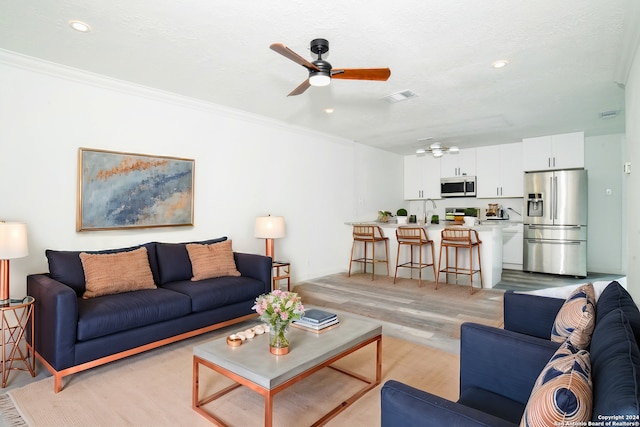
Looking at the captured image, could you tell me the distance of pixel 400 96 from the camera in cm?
390

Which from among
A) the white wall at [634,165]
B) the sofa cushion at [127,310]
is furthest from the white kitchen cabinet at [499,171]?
the sofa cushion at [127,310]

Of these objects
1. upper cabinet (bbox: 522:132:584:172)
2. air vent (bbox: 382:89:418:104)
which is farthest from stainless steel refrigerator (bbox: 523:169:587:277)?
air vent (bbox: 382:89:418:104)

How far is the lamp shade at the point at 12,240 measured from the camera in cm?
239

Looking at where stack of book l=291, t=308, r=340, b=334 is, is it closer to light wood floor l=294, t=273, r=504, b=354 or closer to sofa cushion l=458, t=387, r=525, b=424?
sofa cushion l=458, t=387, r=525, b=424

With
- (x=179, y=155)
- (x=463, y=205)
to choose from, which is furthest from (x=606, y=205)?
(x=179, y=155)

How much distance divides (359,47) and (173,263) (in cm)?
272

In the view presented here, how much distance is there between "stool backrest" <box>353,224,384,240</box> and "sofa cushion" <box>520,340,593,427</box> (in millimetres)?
4675

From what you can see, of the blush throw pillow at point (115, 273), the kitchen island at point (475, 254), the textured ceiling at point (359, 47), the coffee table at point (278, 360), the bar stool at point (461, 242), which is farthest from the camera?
the kitchen island at point (475, 254)

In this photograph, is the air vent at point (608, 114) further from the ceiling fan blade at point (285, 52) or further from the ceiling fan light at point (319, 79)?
the ceiling fan blade at point (285, 52)

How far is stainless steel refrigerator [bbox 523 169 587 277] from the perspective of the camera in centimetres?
567

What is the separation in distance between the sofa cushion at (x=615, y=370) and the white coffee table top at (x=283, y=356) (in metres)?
1.26

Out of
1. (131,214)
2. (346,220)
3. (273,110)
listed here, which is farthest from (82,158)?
(346,220)

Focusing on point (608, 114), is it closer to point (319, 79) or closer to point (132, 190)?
point (319, 79)

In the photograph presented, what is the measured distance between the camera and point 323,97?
3949 millimetres
